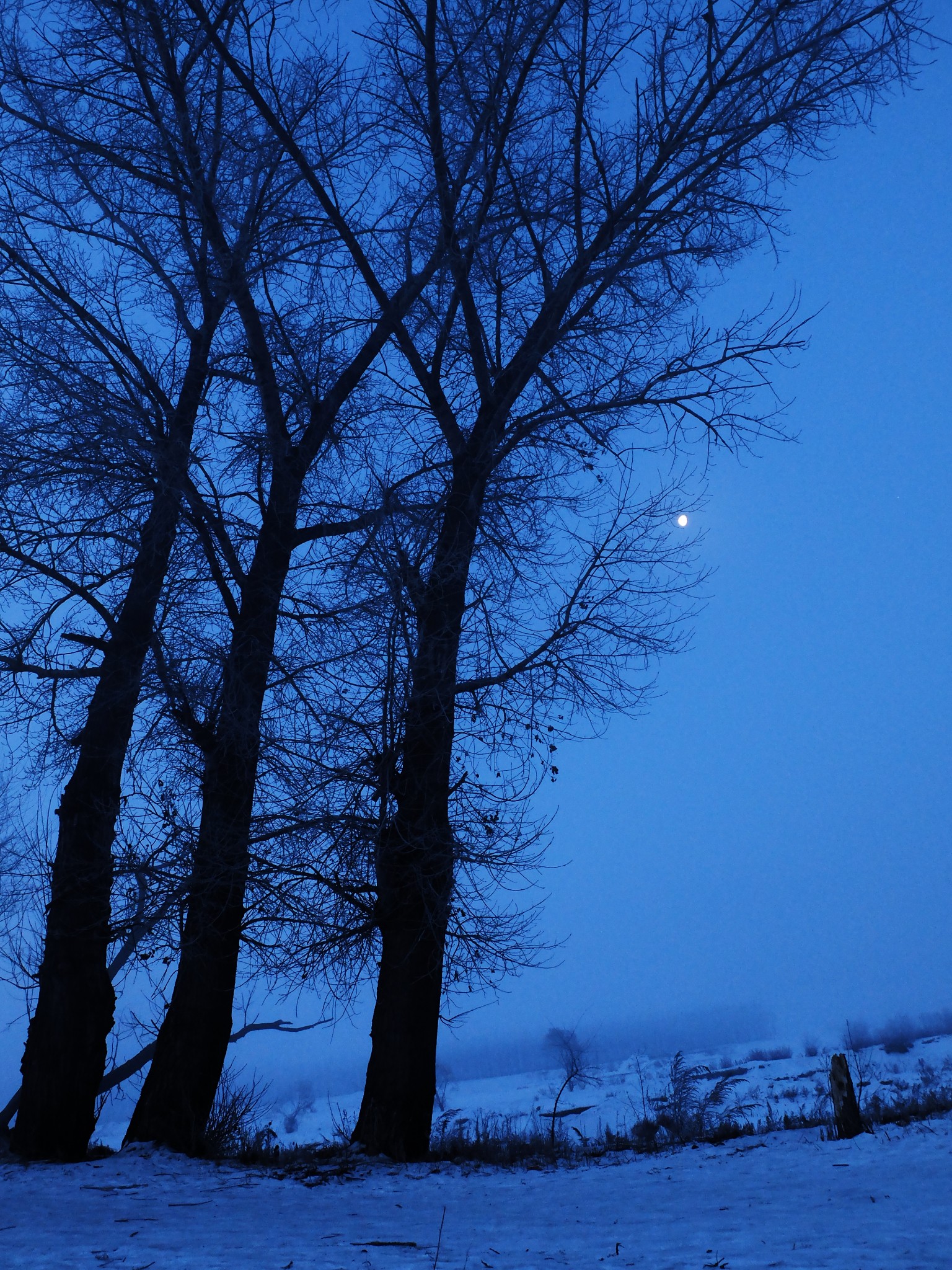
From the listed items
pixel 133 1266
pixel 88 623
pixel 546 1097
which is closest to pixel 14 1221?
pixel 133 1266

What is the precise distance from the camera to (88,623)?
25.0 feet

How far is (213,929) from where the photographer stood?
22.4 feet

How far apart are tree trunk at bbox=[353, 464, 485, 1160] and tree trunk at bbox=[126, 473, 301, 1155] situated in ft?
3.66

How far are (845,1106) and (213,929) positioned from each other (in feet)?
14.9

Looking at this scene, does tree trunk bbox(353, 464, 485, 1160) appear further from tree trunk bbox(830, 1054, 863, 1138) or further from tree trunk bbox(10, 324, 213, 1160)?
tree trunk bbox(830, 1054, 863, 1138)

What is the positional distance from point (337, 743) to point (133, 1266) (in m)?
3.78

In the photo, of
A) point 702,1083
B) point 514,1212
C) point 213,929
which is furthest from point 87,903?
point 702,1083

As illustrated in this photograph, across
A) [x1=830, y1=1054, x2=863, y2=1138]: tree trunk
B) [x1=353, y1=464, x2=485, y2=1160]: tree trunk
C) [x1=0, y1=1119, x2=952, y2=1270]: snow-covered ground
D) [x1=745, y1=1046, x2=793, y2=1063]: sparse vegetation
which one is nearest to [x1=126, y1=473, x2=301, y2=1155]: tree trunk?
[x1=0, y1=1119, x2=952, y2=1270]: snow-covered ground

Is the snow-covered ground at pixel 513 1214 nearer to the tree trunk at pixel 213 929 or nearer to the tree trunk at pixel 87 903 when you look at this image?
the tree trunk at pixel 87 903

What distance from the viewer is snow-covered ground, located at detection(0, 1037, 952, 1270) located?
3158mm

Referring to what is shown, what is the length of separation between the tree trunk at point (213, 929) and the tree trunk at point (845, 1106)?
435 centimetres

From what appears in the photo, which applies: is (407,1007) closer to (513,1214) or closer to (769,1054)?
(513,1214)

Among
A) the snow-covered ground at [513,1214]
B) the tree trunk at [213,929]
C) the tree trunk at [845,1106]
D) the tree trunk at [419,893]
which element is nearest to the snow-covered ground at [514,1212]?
the snow-covered ground at [513,1214]

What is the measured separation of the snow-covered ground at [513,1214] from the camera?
3.15m
